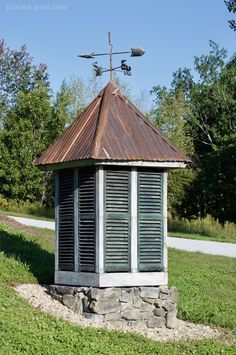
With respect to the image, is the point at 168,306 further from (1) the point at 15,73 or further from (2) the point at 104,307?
(1) the point at 15,73

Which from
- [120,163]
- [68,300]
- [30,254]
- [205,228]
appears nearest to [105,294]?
[68,300]

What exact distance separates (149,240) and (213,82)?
3607 cm

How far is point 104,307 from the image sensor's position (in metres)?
8.93

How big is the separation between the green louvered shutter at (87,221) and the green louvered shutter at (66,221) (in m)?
0.21

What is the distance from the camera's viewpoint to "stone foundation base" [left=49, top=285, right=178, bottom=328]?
895 cm

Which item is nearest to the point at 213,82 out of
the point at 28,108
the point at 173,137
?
the point at 173,137

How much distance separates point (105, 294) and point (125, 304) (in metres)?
0.36

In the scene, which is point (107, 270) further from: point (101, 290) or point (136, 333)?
point (136, 333)

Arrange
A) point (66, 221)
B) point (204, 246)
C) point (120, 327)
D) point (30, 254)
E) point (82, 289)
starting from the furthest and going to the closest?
point (204, 246) → point (30, 254) → point (66, 221) → point (82, 289) → point (120, 327)

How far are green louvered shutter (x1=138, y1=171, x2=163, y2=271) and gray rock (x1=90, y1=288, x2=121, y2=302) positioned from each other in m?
0.55

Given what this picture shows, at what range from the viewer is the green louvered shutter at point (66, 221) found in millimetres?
9602

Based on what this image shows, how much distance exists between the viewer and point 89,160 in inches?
356

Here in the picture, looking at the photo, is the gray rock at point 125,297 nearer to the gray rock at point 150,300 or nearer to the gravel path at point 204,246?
the gray rock at point 150,300

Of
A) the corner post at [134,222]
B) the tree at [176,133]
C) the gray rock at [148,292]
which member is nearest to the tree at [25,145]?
the tree at [176,133]
